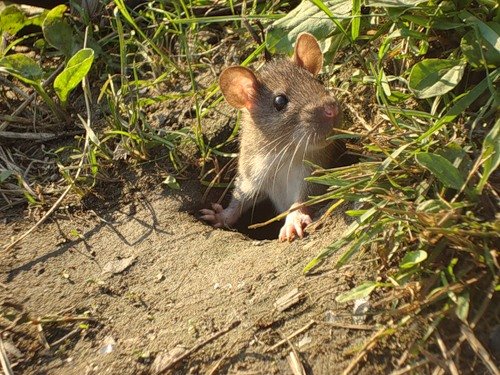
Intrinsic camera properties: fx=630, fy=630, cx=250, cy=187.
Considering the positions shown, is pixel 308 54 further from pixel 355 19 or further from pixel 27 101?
pixel 27 101

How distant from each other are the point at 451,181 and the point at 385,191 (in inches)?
12.4

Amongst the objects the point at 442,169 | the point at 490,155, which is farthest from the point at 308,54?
the point at 490,155

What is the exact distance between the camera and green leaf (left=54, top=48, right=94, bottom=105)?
432 cm

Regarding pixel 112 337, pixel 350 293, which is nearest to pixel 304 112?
pixel 350 293

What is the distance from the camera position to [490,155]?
2670mm

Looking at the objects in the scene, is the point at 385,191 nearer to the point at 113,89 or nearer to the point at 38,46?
the point at 113,89

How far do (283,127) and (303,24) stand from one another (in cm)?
69

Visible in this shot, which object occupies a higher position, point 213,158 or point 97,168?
point 97,168

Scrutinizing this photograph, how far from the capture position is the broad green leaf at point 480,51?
124 inches

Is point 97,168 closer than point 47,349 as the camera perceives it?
No

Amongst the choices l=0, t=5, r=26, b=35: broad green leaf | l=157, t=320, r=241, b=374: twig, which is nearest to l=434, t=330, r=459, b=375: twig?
l=157, t=320, r=241, b=374: twig

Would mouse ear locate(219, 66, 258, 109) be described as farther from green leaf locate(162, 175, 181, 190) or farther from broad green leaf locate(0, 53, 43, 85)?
broad green leaf locate(0, 53, 43, 85)

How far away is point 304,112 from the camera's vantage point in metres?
4.12

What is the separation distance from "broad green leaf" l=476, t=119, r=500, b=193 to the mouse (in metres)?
1.36
